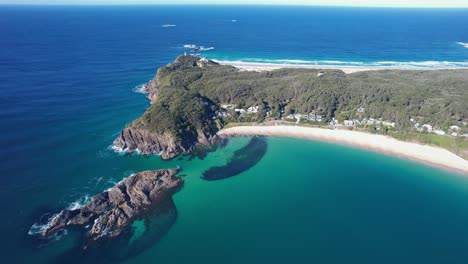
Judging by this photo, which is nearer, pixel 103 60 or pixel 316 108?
pixel 316 108

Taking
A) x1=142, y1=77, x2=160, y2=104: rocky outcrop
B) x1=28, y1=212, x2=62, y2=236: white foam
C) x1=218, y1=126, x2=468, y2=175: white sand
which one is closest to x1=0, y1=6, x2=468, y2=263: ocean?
x1=28, y1=212, x2=62, y2=236: white foam

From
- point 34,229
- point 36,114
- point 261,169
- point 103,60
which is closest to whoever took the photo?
point 34,229

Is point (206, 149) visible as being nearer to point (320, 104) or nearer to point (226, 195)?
point (226, 195)

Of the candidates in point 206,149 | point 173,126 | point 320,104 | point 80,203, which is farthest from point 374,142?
point 80,203

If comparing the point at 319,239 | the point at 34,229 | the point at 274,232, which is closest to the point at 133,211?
the point at 34,229

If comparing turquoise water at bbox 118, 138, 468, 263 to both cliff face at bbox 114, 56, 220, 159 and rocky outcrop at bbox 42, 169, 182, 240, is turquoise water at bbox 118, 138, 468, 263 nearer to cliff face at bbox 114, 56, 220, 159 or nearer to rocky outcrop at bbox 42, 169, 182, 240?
rocky outcrop at bbox 42, 169, 182, 240

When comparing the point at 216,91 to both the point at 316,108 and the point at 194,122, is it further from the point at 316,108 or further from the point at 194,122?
the point at 316,108

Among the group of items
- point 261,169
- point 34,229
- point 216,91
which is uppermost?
point 216,91
